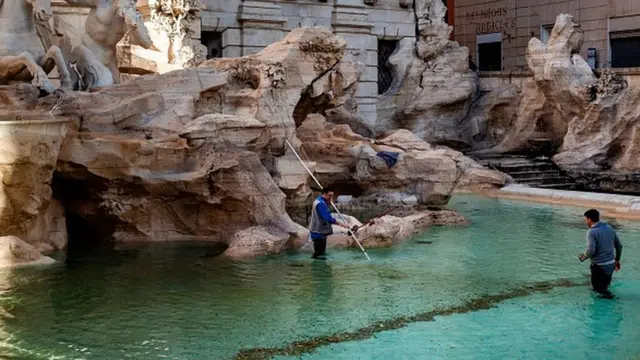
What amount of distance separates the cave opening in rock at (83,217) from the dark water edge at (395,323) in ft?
16.8

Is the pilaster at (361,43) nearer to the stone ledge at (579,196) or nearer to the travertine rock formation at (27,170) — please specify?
the stone ledge at (579,196)

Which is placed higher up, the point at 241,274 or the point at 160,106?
the point at 160,106

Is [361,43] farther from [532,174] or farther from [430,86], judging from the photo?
[532,174]

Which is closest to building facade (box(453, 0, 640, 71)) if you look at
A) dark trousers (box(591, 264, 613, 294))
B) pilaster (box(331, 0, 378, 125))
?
pilaster (box(331, 0, 378, 125))

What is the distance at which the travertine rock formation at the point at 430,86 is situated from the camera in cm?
2316

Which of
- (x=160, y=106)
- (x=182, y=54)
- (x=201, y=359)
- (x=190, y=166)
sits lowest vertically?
(x=201, y=359)

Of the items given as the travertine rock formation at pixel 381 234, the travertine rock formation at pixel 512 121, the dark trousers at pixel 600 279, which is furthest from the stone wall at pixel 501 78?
the dark trousers at pixel 600 279

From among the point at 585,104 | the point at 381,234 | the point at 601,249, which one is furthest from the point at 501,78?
the point at 601,249

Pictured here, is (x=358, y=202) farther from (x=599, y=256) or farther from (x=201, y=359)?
(x=201, y=359)

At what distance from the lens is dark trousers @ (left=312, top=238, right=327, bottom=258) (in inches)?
441

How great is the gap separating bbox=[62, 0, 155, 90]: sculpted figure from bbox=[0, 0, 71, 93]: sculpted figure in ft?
1.44

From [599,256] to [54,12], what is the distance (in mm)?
11183

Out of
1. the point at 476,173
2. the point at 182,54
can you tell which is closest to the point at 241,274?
the point at 182,54

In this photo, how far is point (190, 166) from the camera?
12.2 metres
